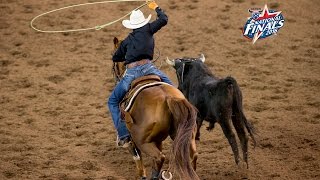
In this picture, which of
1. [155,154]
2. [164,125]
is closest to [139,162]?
[155,154]

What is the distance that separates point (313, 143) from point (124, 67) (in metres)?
3.05

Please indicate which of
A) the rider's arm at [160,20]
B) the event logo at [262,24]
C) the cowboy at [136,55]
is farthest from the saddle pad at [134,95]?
the event logo at [262,24]

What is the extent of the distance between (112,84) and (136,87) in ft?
14.0

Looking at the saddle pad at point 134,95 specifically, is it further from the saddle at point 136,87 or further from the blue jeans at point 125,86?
the blue jeans at point 125,86

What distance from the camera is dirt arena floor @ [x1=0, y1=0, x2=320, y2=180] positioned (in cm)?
886

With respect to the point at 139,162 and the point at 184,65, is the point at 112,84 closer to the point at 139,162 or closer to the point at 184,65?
the point at 184,65

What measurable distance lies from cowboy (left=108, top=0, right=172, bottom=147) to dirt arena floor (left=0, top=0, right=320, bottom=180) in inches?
38.0

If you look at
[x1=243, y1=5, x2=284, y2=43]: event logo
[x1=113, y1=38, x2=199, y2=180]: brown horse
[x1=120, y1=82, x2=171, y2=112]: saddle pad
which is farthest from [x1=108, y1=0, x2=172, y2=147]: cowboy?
[x1=243, y1=5, x2=284, y2=43]: event logo

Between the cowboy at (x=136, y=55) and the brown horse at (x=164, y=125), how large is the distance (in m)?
0.50

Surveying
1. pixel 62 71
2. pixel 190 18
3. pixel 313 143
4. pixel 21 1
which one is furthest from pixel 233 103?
pixel 21 1

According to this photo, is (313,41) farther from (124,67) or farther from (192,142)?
(192,142)

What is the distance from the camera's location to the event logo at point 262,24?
1353 cm

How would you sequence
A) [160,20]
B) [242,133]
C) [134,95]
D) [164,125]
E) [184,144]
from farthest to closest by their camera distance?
[242,133], [160,20], [134,95], [164,125], [184,144]

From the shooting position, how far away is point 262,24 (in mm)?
13609
